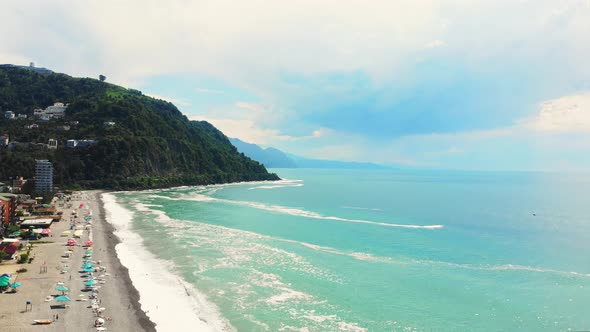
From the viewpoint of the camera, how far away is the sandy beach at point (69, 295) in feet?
115

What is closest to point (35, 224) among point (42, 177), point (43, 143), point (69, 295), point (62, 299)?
point (69, 295)

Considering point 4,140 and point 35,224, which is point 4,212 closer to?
point 35,224

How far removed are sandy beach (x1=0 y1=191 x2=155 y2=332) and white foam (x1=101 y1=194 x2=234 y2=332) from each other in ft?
3.85

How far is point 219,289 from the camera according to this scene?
1821 inches

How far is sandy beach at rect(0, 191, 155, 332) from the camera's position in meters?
34.9

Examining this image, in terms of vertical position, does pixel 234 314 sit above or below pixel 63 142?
below

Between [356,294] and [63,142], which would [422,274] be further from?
[63,142]

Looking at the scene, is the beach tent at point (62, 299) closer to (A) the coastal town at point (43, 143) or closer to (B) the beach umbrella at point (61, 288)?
(B) the beach umbrella at point (61, 288)

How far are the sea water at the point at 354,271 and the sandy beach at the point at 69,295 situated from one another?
Answer: 2.23 m

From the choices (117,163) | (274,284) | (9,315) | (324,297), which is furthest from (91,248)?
(117,163)

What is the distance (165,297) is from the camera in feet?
142

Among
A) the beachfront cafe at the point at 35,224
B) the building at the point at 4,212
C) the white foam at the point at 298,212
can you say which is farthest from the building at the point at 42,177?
the building at the point at 4,212

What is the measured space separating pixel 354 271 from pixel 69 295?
36.5 meters

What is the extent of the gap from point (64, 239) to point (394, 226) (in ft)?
233
